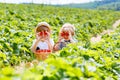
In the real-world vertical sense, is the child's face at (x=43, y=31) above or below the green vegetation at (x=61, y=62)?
above

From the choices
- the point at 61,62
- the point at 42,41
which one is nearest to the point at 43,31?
the point at 42,41

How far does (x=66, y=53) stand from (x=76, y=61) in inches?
59.5

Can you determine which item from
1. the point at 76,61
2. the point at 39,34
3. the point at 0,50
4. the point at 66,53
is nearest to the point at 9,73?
the point at 76,61

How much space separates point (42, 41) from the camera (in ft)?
27.4

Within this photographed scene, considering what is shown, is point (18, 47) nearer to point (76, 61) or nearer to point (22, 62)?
point (22, 62)

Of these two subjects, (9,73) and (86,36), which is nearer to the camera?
(9,73)

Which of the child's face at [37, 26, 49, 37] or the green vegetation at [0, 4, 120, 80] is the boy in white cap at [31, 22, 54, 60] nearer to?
the child's face at [37, 26, 49, 37]

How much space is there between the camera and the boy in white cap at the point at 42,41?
823 cm

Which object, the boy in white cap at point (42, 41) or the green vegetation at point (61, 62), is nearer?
the green vegetation at point (61, 62)

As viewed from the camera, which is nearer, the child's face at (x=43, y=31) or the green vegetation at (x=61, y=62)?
the green vegetation at (x=61, y=62)

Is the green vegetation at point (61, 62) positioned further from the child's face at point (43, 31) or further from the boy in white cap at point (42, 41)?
the child's face at point (43, 31)

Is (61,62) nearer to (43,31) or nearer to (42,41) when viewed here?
(43,31)

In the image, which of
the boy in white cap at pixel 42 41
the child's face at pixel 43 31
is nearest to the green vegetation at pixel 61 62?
the boy in white cap at pixel 42 41

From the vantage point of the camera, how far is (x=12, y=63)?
30.1ft
